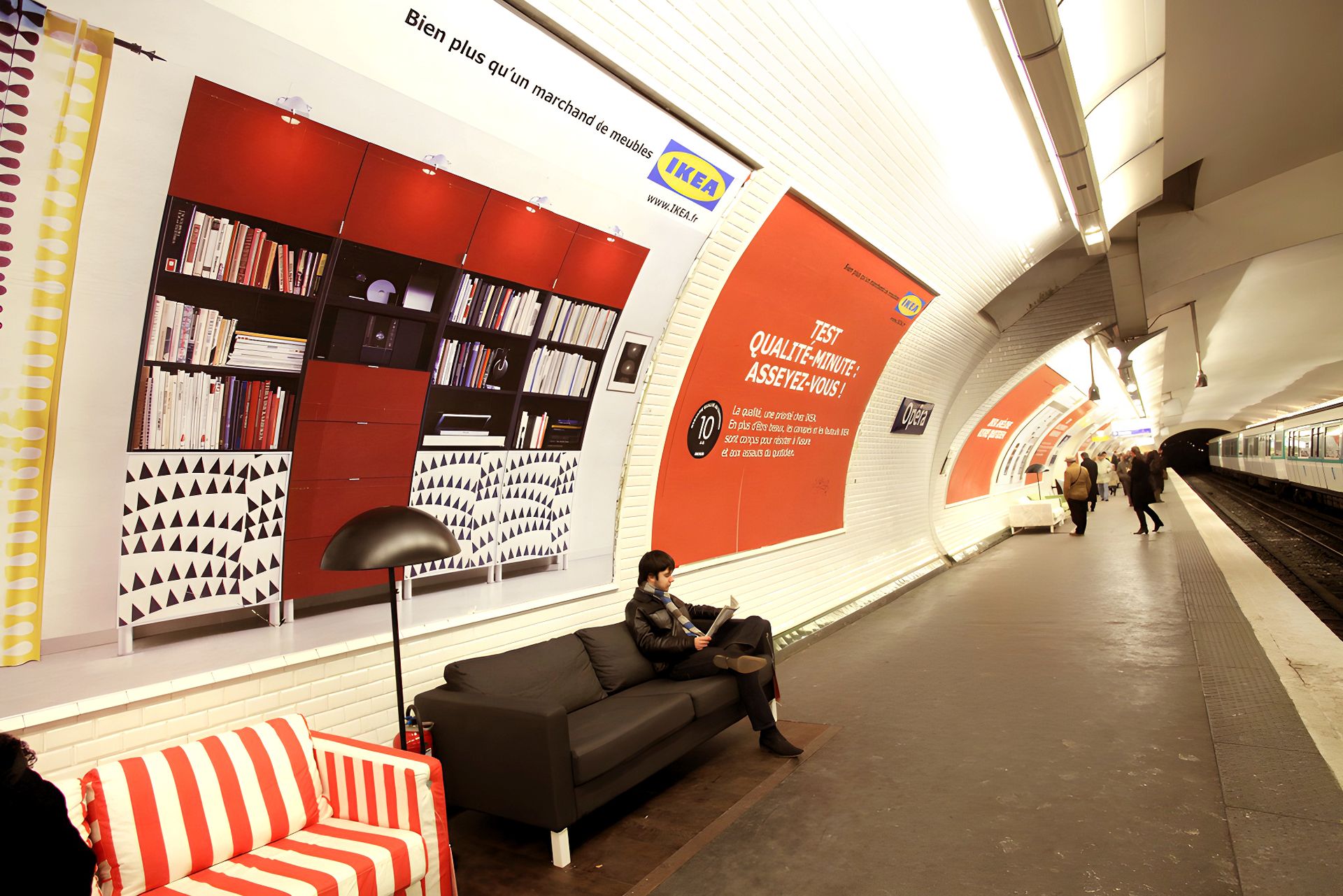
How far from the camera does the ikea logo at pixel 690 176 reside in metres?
3.97

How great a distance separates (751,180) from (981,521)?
12343mm

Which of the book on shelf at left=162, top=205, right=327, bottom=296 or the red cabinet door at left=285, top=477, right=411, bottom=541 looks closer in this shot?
the book on shelf at left=162, top=205, right=327, bottom=296

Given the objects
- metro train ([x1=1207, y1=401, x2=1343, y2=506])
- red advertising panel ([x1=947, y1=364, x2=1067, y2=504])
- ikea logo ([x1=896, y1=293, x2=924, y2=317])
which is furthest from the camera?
metro train ([x1=1207, y1=401, x2=1343, y2=506])

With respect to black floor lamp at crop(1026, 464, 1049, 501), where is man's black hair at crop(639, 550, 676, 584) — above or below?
below

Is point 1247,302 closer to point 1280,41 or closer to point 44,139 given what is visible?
point 1280,41

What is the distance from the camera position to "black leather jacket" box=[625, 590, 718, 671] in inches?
170

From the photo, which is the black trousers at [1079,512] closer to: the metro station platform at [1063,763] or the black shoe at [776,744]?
the metro station platform at [1063,763]

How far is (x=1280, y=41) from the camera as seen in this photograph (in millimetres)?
5324

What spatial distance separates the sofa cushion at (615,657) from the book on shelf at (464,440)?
1.18m

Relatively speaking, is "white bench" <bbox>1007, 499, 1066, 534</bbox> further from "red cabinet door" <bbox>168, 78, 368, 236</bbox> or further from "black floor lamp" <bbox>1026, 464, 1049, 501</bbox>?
"red cabinet door" <bbox>168, 78, 368, 236</bbox>

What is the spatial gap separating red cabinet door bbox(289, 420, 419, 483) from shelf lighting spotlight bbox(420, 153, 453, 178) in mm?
1137

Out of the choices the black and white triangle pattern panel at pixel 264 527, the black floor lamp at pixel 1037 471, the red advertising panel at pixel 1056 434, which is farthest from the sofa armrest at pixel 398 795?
the black floor lamp at pixel 1037 471

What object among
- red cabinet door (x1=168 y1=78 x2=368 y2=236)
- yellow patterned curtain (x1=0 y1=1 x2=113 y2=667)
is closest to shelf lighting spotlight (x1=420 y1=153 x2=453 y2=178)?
red cabinet door (x1=168 y1=78 x2=368 y2=236)

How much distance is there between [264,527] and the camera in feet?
10.2
